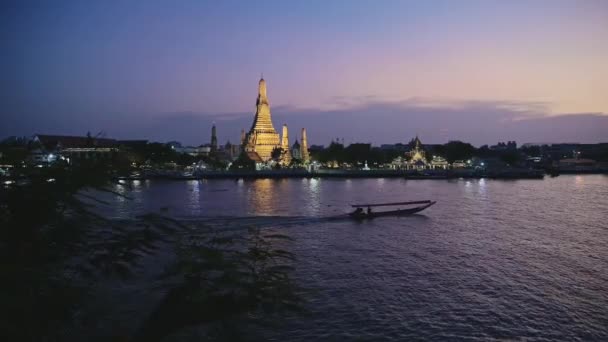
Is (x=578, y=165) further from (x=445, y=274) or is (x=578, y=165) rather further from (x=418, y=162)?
(x=445, y=274)

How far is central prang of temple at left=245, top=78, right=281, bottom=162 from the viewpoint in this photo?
11750 cm

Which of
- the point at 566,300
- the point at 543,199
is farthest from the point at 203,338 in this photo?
the point at 543,199

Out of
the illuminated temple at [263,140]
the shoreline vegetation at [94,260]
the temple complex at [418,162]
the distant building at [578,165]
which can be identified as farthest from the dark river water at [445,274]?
the distant building at [578,165]

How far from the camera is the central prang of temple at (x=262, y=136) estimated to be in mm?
117500

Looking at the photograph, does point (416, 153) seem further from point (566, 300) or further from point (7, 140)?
point (7, 140)

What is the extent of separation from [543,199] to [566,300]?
39.7 meters

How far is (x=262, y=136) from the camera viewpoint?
118062 mm

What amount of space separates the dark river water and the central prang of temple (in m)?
78.3

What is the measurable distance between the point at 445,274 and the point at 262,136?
101197 mm

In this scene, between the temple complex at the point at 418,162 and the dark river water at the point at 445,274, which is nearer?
the dark river water at the point at 445,274

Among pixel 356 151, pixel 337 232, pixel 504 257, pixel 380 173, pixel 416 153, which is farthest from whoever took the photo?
pixel 416 153

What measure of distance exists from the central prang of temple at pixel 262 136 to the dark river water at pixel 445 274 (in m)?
78.3

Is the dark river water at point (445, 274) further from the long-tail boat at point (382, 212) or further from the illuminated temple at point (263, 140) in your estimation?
the illuminated temple at point (263, 140)

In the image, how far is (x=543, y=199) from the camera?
5147 cm
